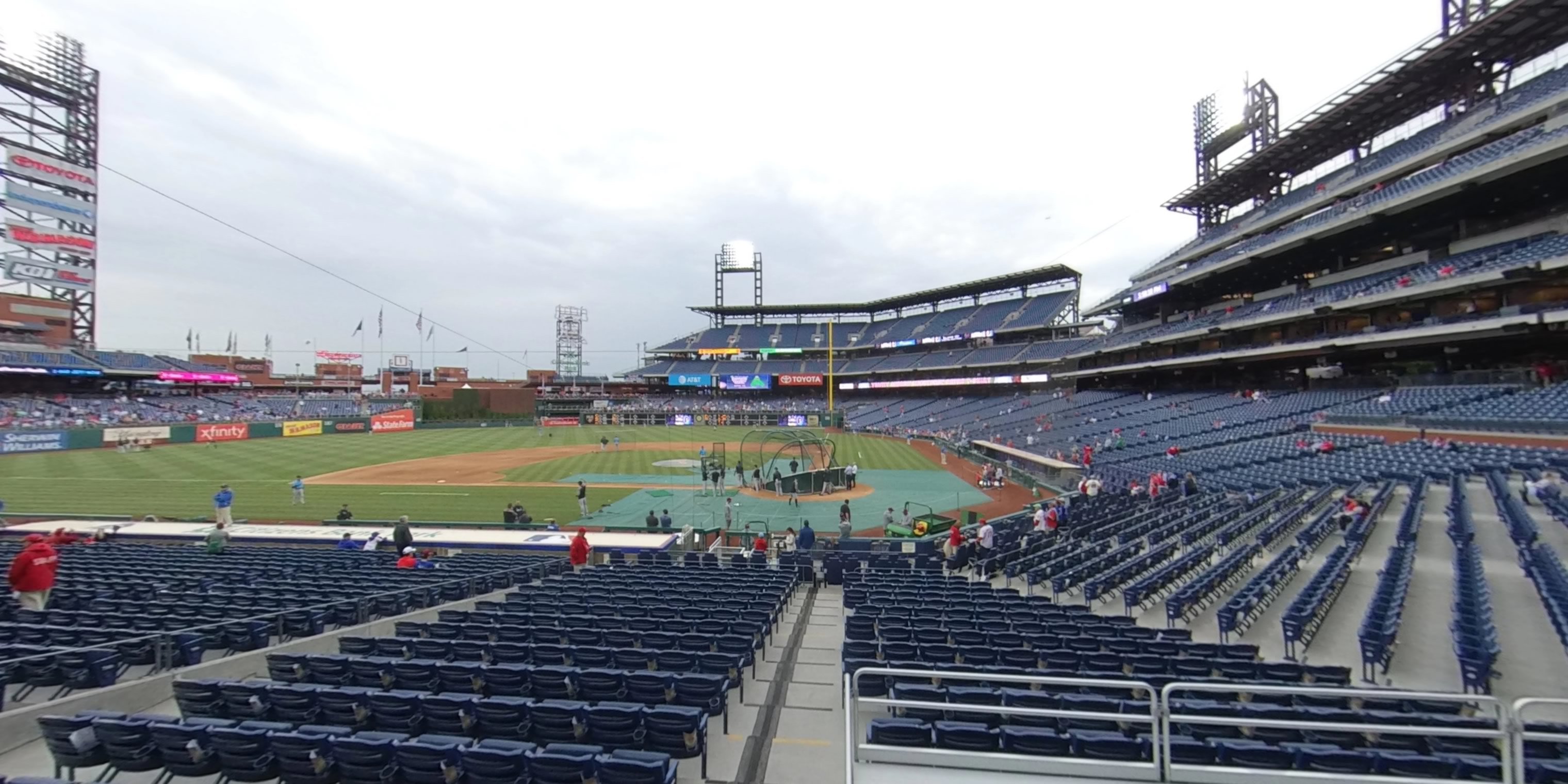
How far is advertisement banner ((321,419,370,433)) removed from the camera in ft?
201

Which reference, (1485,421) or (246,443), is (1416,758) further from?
(246,443)

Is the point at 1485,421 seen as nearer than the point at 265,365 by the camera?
Yes

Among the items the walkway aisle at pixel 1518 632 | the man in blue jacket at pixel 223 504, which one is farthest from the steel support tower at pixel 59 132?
the walkway aisle at pixel 1518 632

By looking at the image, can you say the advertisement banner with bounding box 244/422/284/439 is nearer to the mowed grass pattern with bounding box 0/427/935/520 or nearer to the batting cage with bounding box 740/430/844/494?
the mowed grass pattern with bounding box 0/427/935/520

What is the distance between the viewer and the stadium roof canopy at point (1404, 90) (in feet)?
95.8

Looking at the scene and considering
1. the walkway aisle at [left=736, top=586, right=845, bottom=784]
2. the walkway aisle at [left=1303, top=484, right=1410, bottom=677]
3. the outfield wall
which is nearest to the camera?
the walkway aisle at [left=736, top=586, right=845, bottom=784]

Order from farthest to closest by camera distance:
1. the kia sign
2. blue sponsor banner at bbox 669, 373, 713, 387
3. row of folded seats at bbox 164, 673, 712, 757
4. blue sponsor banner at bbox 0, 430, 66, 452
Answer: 1. blue sponsor banner at bbox 669, 373, 713, 387
2. the kia sign
3. blue sponsor banner at bbox 0, 430, 66, 452
4. row of folded seats at bbox 164, 673, 712, 757

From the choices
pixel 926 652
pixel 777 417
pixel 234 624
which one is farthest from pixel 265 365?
pixel 926 652

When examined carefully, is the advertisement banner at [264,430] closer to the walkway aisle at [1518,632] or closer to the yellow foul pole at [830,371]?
the yellow foul pole at [830,371]

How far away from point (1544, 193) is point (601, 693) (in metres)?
41.4

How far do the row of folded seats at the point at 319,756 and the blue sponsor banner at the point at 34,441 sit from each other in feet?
196

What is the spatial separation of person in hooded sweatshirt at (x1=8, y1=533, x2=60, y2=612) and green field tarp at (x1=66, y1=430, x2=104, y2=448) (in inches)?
2076

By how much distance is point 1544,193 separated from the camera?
26766 mm

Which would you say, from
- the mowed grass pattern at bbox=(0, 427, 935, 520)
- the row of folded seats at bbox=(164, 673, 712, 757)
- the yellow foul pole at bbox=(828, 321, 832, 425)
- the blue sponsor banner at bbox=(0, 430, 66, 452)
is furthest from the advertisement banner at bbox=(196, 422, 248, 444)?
the row of folded seats at bbox=(164, 673, 712, 757)
